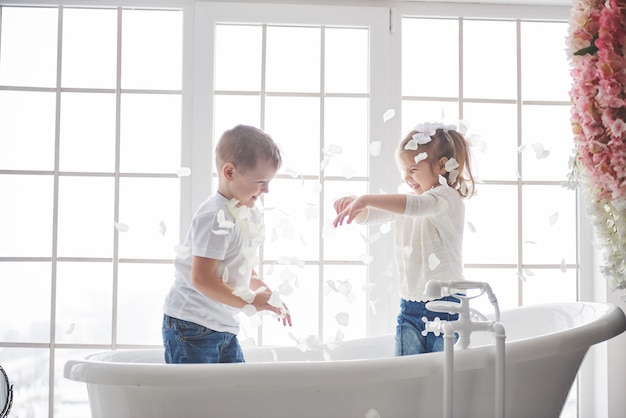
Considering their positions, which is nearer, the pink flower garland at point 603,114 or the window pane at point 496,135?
the pink flower garland at point 603,114

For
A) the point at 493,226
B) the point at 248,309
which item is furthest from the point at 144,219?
the point at 493,226

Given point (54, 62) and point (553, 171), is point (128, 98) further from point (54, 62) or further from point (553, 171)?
point (553, 171)

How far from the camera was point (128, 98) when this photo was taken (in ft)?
8.57

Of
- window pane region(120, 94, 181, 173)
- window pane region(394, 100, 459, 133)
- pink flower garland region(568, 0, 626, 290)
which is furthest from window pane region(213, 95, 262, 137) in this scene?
pink flower garland region(568, 0, 626, 290)

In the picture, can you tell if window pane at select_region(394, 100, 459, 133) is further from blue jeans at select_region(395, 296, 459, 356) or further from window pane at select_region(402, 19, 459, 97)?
blue jeans at select_region(395, 296, 459, 356)

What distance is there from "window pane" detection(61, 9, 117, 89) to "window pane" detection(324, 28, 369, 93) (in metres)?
0.93

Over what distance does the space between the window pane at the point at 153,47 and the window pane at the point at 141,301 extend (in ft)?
2.61

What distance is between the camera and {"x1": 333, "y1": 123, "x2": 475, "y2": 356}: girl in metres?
2.02

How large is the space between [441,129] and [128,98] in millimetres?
1355

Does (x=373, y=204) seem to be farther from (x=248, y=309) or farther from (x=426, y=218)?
(x=248, y=309)

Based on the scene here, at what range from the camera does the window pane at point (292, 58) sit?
8.59 ft

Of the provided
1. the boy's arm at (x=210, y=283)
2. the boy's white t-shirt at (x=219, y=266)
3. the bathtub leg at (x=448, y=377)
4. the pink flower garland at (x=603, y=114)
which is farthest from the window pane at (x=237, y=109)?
the bathtub leg at (x=448, y=377)

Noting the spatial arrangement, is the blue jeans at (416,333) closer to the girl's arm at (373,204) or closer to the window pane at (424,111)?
the girl's arm at (373,204)

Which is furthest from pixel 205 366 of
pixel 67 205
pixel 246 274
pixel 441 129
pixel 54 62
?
pixel 54 62
